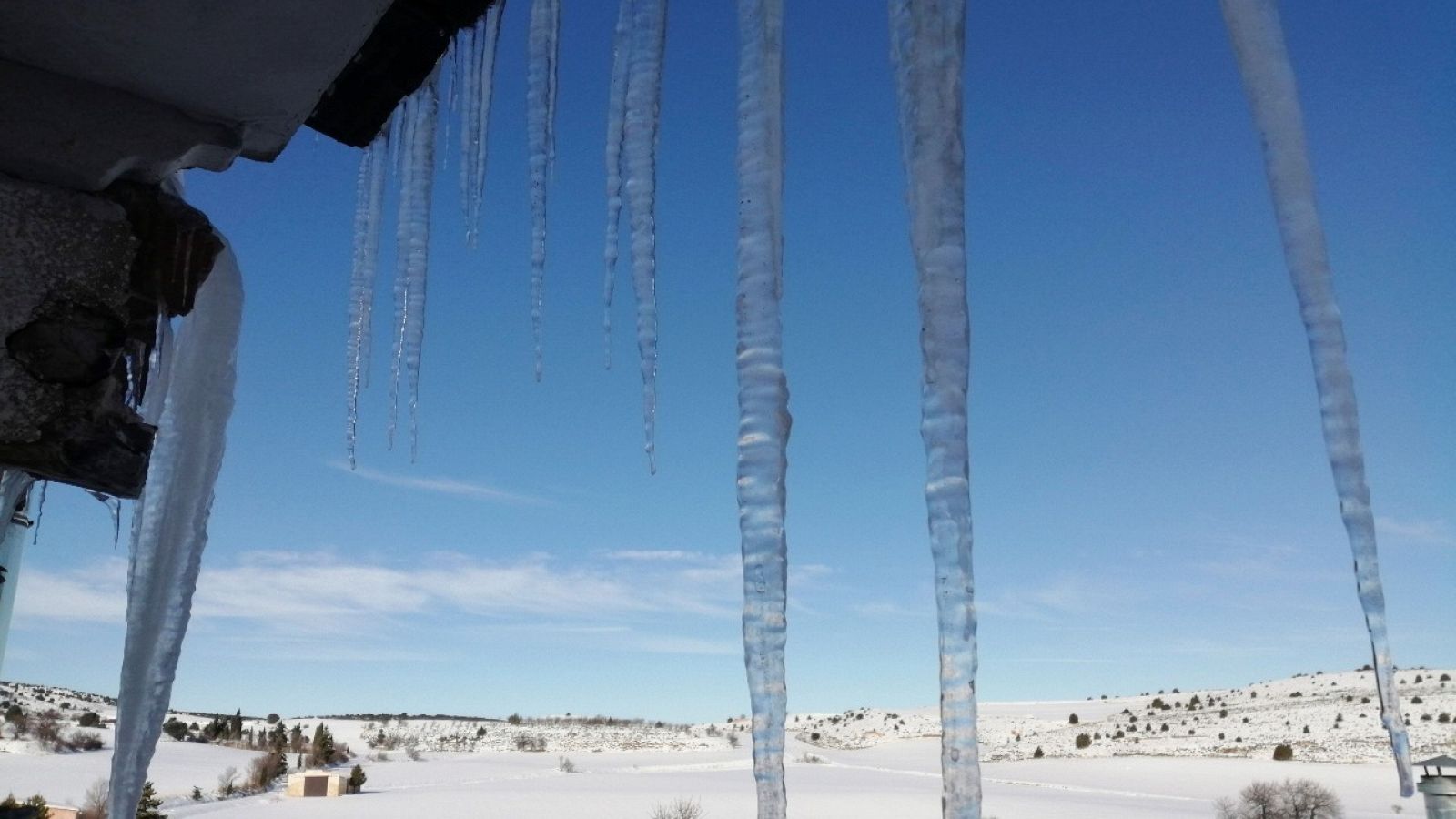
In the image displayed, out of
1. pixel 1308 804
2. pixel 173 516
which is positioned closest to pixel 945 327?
pixel 173 516

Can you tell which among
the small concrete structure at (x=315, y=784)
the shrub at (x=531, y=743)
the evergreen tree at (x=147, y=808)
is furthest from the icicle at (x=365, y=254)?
the shrub at (x=531, y=743)

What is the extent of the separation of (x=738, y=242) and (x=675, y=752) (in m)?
23.4

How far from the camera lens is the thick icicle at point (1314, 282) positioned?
3.43ft

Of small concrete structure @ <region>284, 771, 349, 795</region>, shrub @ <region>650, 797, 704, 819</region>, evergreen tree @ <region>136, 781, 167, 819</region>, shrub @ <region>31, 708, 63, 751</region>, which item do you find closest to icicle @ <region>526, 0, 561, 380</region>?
evergreen tree @ <region>136, 781, 167, 819</region>

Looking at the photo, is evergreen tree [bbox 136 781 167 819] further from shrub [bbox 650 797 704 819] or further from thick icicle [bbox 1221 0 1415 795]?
thick icicle [bbox 1221 0 1415 795]

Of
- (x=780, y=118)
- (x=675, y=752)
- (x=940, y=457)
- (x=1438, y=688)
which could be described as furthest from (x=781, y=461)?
(x=1438, y=688)

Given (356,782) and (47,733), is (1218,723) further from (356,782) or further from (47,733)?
(47,733)

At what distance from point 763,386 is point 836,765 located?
68.8 feet

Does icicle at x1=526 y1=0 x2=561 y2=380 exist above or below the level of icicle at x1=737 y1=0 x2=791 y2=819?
above

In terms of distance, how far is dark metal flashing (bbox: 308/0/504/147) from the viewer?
188 centimetres

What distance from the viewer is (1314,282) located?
3.74 feet

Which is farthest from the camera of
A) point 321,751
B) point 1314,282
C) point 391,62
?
point 321,751

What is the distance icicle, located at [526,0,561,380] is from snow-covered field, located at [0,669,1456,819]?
1057cm

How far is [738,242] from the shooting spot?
1.43 metres
